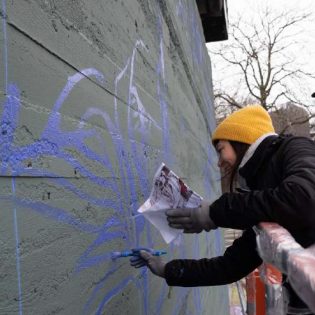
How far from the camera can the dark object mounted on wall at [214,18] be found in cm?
870

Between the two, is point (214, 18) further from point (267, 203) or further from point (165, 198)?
point (267, 203)

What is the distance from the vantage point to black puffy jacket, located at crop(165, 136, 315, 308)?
66.5 inches

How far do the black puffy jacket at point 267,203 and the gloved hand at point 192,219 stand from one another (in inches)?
Result: 2.2

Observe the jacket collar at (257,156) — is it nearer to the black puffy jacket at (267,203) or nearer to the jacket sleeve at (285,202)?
the black puffy jacket at (267,203)

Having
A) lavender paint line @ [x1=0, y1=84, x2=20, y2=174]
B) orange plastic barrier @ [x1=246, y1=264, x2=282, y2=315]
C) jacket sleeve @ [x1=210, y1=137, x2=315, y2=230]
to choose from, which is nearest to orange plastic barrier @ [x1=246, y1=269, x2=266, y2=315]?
orange plastic barrier @ [x1=246, y1=264, x2=282, y2=315]

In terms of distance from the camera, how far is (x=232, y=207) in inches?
72.1

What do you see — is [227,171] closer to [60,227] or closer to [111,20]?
[111,20]

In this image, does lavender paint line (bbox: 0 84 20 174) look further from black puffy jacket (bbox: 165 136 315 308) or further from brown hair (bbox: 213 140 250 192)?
brown hair (bbox: 213 140 250 192)

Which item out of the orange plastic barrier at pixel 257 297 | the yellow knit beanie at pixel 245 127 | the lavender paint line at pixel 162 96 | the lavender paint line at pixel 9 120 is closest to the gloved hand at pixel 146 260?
the yellow knit beanie at pixel 245 127

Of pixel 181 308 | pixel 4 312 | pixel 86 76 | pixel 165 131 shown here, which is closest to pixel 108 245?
pixel 86 76

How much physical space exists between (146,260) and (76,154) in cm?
85

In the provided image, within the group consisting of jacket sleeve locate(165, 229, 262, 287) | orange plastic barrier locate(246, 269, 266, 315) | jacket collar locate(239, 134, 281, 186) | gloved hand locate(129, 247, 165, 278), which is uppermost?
jacket collar locate(239, 134, 281, 186)

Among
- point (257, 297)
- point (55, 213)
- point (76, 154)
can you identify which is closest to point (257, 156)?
point (76, 154)

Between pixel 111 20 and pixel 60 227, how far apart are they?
94 cm
